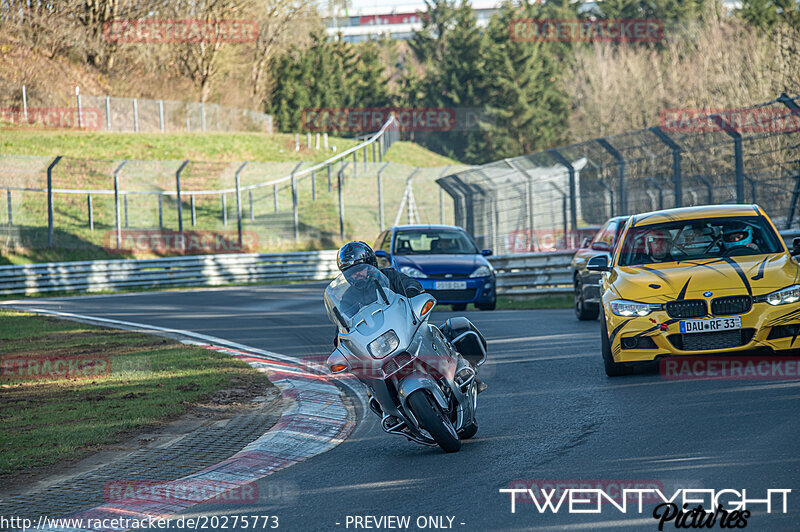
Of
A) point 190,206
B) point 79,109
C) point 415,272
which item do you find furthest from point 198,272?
point 79,109

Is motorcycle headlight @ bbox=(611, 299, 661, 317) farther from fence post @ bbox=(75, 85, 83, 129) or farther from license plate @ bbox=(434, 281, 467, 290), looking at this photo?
fence post @ bbox=(75, 85, 83, 129)

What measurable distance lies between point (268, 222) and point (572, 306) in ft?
70.0

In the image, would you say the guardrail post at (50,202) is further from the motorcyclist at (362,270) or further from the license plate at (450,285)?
the motorcyclist at (362,270)

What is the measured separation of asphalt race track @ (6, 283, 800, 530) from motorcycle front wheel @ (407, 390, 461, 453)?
0.13 m

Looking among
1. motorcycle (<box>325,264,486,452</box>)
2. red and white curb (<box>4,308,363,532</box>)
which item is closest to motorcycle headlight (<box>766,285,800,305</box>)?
motorcycle (<box>325,264,486,452</box>)

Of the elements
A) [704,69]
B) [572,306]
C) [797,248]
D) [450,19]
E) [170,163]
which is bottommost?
[572,306]

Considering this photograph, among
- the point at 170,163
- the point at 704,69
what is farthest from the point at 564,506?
the point at 704,69

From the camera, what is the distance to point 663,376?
9102 mm

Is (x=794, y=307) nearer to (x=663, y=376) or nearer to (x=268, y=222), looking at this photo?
(x=663, y=376)
